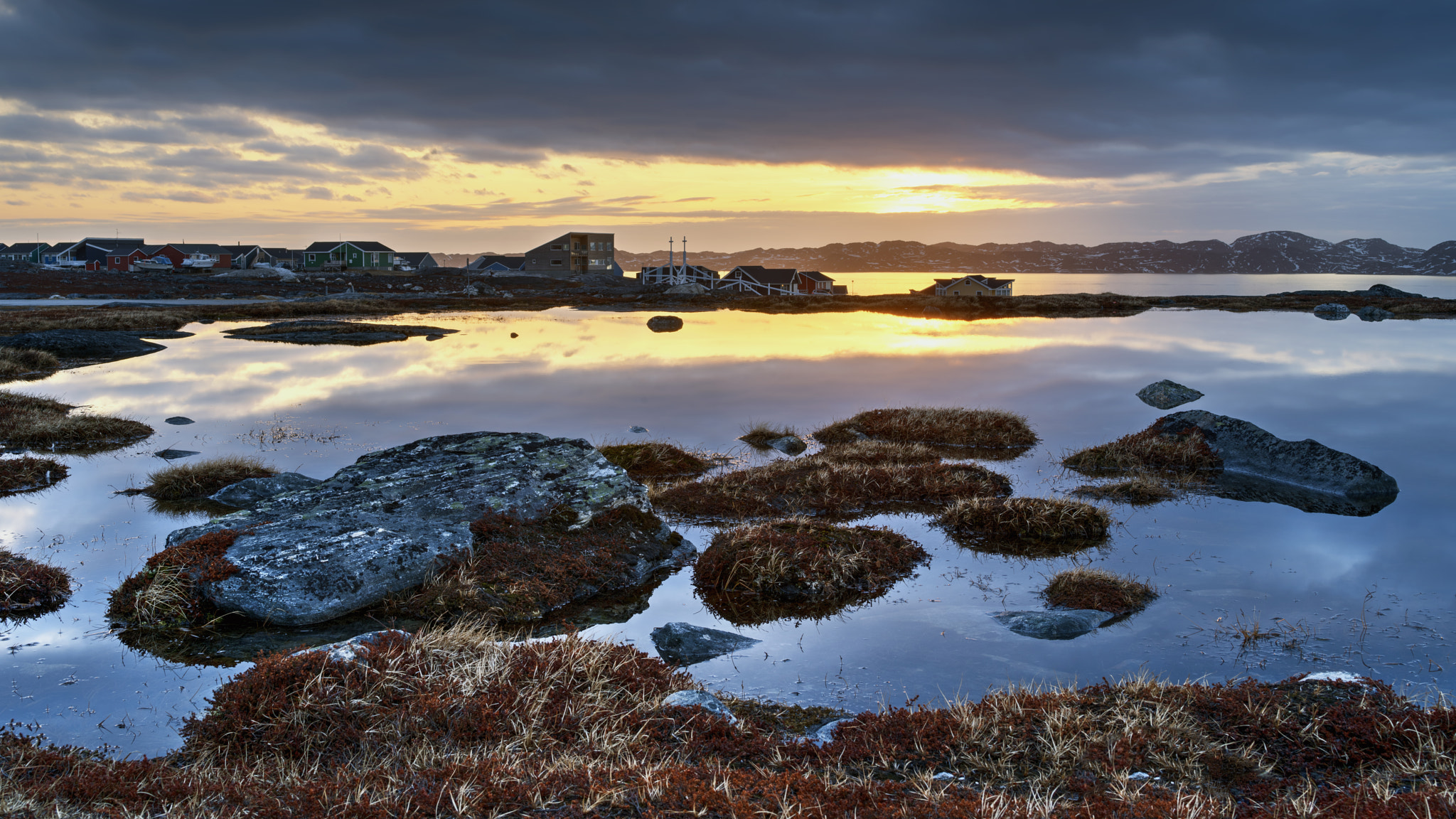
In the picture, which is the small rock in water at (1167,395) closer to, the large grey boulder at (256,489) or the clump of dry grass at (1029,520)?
the clump of dry grass at (1029,520)

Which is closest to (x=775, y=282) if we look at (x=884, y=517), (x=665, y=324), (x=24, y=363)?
(x=665, y=324)

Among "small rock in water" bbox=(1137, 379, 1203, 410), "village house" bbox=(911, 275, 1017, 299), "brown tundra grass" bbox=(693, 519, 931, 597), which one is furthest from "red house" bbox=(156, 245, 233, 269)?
"brown tundra grass" bbox=(693, 519, 931, 597)

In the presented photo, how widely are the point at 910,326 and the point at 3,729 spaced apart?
76.5 m

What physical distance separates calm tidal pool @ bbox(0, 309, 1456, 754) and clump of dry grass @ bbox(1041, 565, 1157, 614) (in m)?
0.28

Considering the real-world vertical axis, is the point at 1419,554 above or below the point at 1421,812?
below

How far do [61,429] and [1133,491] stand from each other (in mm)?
28684

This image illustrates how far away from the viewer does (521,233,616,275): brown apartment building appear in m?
152

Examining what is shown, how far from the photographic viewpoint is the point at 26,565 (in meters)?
12.0

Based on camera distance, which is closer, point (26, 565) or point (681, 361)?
point (26, 565)

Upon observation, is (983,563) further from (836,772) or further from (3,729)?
(3,729)

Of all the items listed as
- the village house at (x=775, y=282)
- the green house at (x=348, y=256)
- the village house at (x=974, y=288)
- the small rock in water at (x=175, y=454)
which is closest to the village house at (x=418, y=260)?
the green house at (x=348, y=256)

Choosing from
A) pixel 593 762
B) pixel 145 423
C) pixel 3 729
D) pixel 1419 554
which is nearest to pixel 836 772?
pixel 593 762

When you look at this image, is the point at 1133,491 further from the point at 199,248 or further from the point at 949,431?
the point at 199,248

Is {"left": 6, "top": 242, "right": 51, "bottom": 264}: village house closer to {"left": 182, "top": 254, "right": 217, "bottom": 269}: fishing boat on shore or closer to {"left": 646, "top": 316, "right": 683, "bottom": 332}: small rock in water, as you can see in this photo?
{"left": 182, "top": 254, "right": 217, "bottom": 269}: fishing boat on shore
